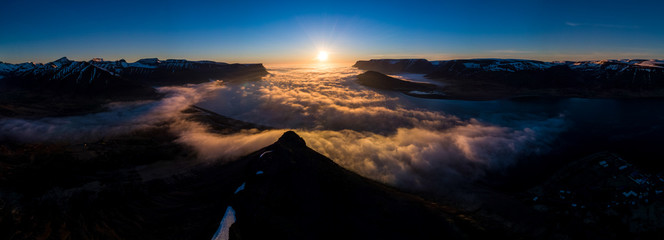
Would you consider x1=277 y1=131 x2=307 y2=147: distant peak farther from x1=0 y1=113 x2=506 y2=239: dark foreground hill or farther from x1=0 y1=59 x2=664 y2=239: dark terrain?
x1=0 y1=59 x2=664 y2=239: dark terrain

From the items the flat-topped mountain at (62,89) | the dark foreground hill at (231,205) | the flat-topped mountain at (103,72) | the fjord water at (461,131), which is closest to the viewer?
the dark foreground hill at (231,205)

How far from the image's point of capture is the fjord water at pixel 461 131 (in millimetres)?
41562

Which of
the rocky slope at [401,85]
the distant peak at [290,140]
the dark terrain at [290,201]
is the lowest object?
the dark terrain at [290,201]

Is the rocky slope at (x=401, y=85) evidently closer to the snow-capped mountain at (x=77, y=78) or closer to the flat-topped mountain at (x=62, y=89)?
the flat-topped mountain at (x=62, y=89)

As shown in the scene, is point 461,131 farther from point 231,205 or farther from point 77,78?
point 77,78

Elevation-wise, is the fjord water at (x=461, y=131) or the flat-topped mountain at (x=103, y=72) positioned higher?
the flat-topped mountain at (x=103, y=72)

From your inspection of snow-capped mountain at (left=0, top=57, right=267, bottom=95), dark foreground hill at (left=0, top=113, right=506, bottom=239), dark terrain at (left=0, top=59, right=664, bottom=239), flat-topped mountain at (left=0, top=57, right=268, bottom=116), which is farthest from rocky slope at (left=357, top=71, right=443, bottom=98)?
snow-capped mountain at (left=0, top=57, right=267, bottom=95)

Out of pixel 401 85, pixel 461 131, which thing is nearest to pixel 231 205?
pixel 461 131

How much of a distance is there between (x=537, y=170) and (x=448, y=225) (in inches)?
1297

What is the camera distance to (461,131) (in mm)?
59156

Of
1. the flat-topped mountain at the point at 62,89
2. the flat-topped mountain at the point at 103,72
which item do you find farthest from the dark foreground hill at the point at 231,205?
the flat-topped mountain at the point at 103,72

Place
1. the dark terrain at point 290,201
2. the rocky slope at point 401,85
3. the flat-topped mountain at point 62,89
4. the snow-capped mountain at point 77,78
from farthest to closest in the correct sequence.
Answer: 1. the rocky slope at point 401,85
2. the snow-capped mountain at point 77,78
3. the flat-topped mountain at point 62,89
4. the dark terrain at point 290,201

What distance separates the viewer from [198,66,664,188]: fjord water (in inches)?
1636

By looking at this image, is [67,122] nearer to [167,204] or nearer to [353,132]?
[167,204]
